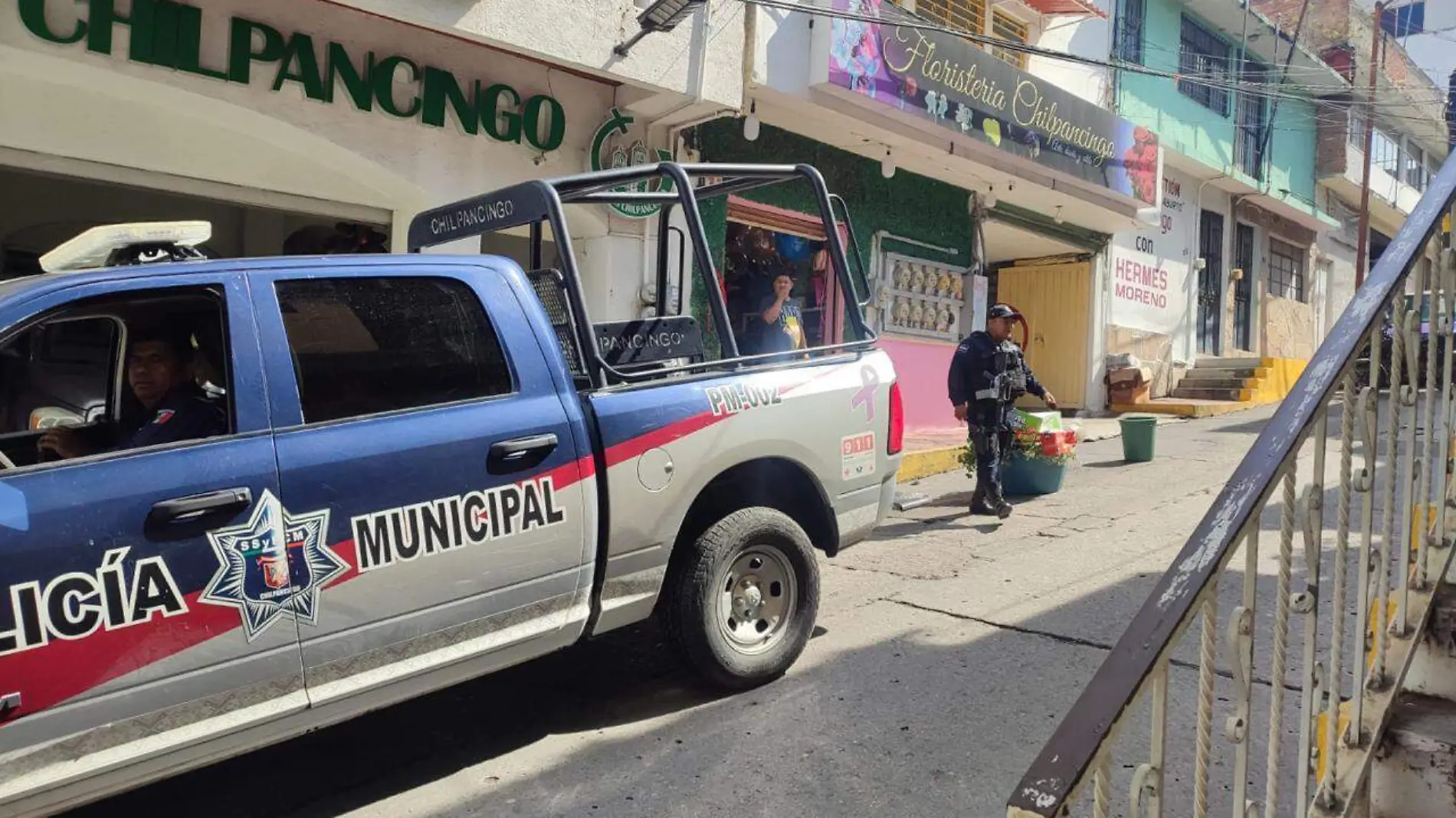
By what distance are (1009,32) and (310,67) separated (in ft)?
31.5

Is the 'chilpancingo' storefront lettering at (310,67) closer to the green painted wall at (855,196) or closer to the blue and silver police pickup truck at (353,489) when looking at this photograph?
the green painted wall at (855,196)

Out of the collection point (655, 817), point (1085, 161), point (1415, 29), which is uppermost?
point (1415, 29)

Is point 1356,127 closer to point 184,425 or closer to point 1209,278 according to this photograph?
point 1209,278

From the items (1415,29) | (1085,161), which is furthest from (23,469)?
(1415,29)

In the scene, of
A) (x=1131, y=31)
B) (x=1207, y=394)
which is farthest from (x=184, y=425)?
(x=1207, y=394)

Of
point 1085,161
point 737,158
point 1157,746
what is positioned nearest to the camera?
point 1157,746

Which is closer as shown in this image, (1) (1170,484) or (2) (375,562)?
(2) (375,562)

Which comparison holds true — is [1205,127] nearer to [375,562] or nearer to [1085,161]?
[1085,161]

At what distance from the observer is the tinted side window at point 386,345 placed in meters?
2.97

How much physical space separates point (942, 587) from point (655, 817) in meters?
2.90

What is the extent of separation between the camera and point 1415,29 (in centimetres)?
2522

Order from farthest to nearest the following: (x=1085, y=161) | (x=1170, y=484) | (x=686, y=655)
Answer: (x=1085, y=161) < (x=1170, y=484) < (x=686, y=655)

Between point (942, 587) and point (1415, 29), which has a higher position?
point (1415, 29)

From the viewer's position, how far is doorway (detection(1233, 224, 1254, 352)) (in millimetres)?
18656
